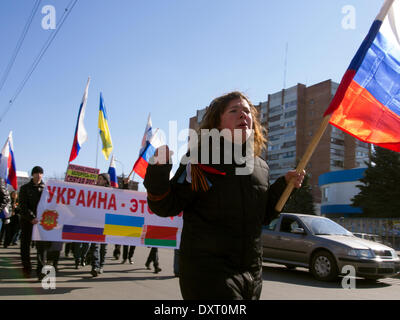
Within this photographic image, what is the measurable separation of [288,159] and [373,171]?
137 ft

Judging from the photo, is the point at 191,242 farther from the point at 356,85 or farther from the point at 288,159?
the point at 288,159

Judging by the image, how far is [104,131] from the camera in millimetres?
12859

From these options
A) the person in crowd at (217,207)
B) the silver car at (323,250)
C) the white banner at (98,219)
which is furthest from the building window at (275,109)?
the person in crowd at (217,207)

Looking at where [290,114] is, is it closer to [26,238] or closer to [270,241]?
[270,241]

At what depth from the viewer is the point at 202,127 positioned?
2.61 meters

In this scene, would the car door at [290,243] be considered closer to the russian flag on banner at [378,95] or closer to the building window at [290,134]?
the russian flag on banner at [378,95]

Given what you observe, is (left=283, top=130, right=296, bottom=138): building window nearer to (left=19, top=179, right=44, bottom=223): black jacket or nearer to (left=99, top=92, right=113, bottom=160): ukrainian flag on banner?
(left=99, top=92, right=113, bottom=160): ukrainian flag on banner

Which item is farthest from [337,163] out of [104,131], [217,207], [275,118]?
[217,207]

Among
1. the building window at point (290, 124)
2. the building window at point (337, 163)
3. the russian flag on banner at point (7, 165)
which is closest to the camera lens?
the russian flag on banner at point (7, 165)

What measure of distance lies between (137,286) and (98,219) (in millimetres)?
1873

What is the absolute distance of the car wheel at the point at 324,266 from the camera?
934 centimetres

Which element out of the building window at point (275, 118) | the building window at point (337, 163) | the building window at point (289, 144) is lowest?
the building window at point (337, 163)

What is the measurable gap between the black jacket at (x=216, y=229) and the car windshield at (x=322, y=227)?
28.1 ft
